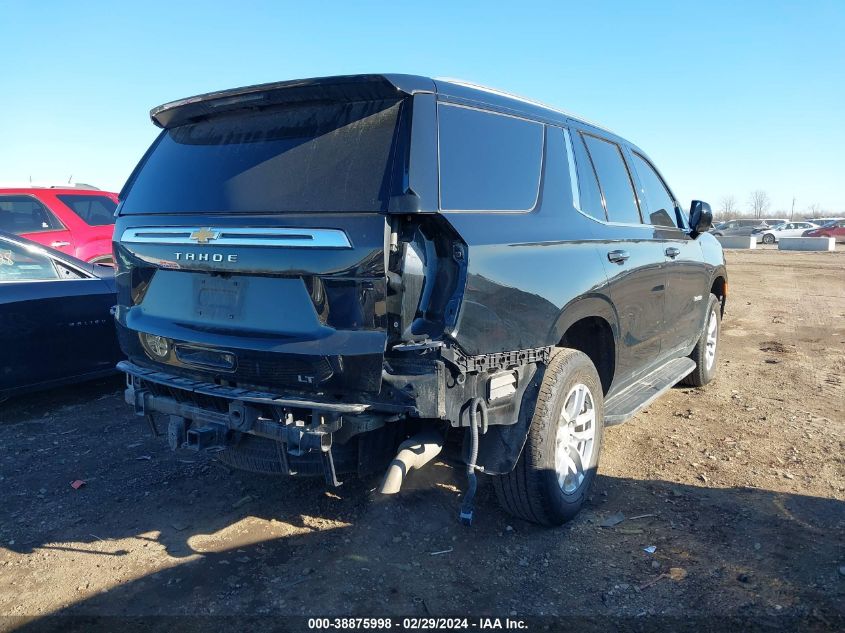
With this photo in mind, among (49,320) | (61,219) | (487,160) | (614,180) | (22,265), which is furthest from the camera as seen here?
(61,219)

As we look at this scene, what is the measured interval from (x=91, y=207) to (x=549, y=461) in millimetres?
8062

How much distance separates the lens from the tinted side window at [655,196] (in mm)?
4855

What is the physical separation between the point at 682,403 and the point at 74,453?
483 cm

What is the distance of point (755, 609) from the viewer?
2725 mm

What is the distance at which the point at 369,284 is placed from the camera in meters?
2.58

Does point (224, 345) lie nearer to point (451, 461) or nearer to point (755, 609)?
point (451, 461)

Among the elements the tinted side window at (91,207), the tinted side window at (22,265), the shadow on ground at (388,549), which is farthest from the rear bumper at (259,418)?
the tinted side window at (91,207)

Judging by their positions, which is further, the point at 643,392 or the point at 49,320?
the point at 49,320

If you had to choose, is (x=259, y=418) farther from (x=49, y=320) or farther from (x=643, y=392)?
(x=49, y=320)

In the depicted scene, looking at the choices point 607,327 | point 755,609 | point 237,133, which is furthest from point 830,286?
point 237,133

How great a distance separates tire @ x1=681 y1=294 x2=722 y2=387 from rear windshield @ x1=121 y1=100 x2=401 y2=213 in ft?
13.3

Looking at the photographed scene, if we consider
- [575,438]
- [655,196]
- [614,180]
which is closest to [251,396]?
[575,438]

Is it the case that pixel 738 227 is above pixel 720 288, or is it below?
below

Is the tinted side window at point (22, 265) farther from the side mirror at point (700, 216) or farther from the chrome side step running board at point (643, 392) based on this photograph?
the side mirror at point (700, 216)
